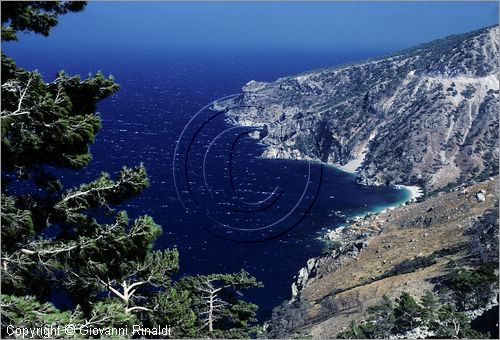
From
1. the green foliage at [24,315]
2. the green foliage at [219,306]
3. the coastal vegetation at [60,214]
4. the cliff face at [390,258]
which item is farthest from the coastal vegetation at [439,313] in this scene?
the green foliage at [24,315]

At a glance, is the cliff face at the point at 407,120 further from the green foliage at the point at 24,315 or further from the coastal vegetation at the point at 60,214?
the green foliage at the point at 24,315

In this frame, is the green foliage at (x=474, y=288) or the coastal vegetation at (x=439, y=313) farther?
the green foliage at (x=474, y=288)

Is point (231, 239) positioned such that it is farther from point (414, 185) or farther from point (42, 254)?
point (42, 254)

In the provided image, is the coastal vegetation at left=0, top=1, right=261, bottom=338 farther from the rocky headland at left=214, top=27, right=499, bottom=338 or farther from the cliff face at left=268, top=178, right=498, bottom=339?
the cliff face at left=268, top=178, right=498, bottom=339

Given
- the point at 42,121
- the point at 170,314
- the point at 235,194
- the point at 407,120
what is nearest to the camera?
the point at 42,121

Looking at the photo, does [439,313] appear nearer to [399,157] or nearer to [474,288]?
[474,288]

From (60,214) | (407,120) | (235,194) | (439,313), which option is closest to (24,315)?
(60,214)

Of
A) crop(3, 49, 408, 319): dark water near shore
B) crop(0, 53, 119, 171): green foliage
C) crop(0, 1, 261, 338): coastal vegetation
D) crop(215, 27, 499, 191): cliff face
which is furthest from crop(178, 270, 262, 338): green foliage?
crop(215, 27, 499, 191): cliff face
